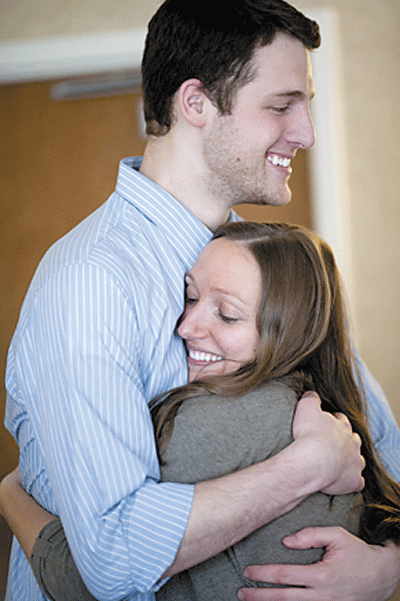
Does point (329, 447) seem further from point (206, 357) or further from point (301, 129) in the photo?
point (301, 129)

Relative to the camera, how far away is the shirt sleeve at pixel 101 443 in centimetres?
78

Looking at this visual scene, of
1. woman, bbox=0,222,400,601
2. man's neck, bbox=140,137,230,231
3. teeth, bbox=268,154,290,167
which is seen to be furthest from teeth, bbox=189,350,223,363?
teeth, bbox=268,154,290,167

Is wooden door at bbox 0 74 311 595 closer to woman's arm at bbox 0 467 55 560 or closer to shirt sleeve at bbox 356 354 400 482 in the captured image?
woman's arm at bbox 0 467 55 560

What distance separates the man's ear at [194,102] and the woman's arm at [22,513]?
31.5 inches

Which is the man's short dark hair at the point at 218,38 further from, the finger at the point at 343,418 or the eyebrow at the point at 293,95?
the finger at the point at 343,418

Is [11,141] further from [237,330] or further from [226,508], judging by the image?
[226,508]

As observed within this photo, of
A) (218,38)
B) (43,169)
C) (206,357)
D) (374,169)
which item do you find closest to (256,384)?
(206,357)

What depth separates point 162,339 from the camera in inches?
39.2

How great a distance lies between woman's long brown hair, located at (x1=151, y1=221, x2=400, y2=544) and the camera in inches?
39.8

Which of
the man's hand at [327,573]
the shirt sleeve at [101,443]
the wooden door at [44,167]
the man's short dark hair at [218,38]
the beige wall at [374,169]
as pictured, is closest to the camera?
the shirt sleeve at [101,443]

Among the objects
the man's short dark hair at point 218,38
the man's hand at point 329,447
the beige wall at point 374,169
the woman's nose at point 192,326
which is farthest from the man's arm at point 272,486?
the beige wall at point 374,169

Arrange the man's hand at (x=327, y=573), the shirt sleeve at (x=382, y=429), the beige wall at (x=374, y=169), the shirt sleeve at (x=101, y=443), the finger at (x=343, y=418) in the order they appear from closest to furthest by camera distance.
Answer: the shirt sleeve at (x=101, y=443), the man's hand at (x=327, y=573), the finger at (x=343, y=418), the shirt sleeve at (x=382, y=429), the beige wall at (x=374, y=169)

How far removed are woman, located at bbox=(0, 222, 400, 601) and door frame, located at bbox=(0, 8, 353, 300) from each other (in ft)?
3.90

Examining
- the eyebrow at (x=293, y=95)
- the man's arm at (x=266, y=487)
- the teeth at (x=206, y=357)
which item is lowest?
the man's arm at (x=266, y=487)
